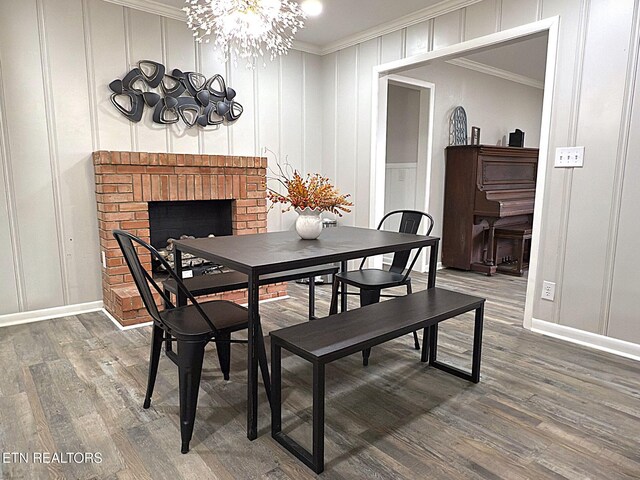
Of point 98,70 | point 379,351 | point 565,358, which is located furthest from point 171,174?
point 565,358

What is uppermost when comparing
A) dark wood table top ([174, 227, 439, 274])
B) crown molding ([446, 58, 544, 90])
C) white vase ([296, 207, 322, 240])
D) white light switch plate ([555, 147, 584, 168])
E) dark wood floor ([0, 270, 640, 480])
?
crown molding ([446, 58, 544, 90])

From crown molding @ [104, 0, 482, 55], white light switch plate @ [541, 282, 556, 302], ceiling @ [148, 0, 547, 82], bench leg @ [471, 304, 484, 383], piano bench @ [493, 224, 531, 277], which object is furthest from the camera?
piano bench @ [493, 224, 531, 277]

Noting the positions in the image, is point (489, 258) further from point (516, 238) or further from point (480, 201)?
point (480, 201)

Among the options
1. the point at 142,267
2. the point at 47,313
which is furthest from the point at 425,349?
the point at 47,313

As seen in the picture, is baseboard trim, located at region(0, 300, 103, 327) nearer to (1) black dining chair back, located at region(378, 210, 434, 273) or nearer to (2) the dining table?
(2) the dining table

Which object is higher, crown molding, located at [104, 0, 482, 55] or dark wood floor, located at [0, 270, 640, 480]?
crown molding, located at [104, 0, 482, 55]

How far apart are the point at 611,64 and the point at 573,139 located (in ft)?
1.56

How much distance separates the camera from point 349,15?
373cm

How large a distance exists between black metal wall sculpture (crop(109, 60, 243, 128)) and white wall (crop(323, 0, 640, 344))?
222 cm

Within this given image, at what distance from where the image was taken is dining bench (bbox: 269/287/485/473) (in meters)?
1.60

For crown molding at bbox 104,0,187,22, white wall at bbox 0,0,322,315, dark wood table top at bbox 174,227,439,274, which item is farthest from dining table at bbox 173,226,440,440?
crown molding at bbox 104,0,187,22

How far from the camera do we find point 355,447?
1.75 meters

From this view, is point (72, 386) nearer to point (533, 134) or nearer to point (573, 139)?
point (573, 139)

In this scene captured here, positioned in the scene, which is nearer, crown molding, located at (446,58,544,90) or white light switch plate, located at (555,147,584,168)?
white light switch plate, located at (555,147,584,168)
